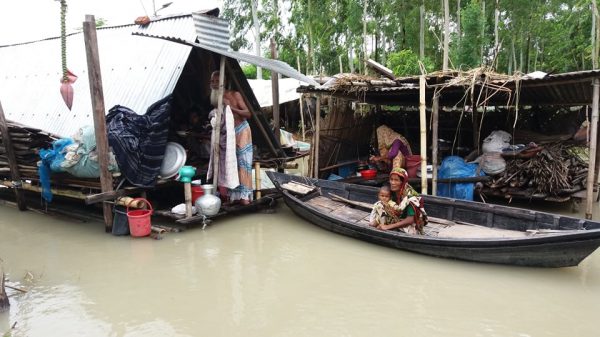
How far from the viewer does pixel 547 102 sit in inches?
345

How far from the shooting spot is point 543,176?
7324 mm

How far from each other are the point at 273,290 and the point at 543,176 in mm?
5460

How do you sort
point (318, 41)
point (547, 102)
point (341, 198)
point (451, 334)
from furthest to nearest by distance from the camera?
point (318, 41)
point (547, 102)
point (341, 198)
point (451, 334)

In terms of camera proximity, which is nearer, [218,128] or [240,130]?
[218,128]

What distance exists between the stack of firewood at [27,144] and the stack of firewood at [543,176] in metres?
7.95

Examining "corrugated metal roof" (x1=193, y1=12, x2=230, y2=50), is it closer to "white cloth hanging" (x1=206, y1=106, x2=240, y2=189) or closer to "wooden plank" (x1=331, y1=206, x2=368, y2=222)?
"white cloth hanging" (x1=206, y1=106, x2=240, y2=189)

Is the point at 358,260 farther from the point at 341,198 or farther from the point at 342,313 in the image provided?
the point at 341,198

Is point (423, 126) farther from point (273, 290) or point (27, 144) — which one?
point (27, 144)

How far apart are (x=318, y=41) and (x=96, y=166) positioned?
19529mm

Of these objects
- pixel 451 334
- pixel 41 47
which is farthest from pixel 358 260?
pixel 41 47

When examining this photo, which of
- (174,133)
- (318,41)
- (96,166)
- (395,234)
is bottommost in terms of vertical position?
(395,234)

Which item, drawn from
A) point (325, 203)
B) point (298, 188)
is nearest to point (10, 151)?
point (298, 188)

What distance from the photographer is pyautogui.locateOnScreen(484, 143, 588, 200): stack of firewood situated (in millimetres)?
7246

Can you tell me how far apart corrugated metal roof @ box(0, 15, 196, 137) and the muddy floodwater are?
2.63 meters
